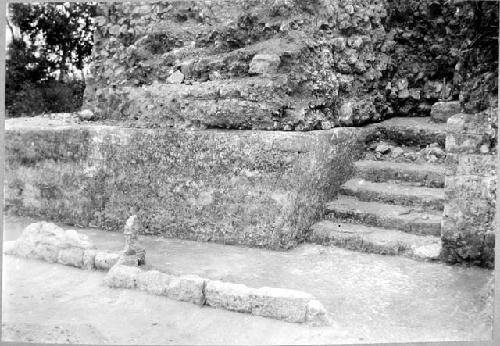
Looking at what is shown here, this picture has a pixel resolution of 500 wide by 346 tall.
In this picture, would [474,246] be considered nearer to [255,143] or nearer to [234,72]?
[255,143]

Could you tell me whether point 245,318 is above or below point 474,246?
below

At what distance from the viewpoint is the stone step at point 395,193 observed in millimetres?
5035

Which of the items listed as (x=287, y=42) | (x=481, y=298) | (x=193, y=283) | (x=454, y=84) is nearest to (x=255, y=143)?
(x=287, y=42)

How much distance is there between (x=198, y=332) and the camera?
363 cm

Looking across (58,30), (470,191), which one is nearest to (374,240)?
(470,191)

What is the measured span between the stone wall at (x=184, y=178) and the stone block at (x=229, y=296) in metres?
1.07

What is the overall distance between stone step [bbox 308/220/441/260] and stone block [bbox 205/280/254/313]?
1.33 meters

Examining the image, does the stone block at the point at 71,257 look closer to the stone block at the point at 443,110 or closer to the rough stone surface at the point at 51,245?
the rough stone surface at the point at 51,245

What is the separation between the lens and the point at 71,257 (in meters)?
4.52

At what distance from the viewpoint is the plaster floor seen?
3598mm

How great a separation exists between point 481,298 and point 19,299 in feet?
10.7

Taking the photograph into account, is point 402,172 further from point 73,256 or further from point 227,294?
point 73,256

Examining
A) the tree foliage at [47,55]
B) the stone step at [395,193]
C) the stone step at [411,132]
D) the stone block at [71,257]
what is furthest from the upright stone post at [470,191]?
the tree foliage at [47,55]

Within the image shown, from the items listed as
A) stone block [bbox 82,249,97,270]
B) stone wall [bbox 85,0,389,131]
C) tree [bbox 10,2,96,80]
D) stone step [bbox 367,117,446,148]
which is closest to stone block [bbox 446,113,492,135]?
stone wall [bbox 85,0,389,131]
